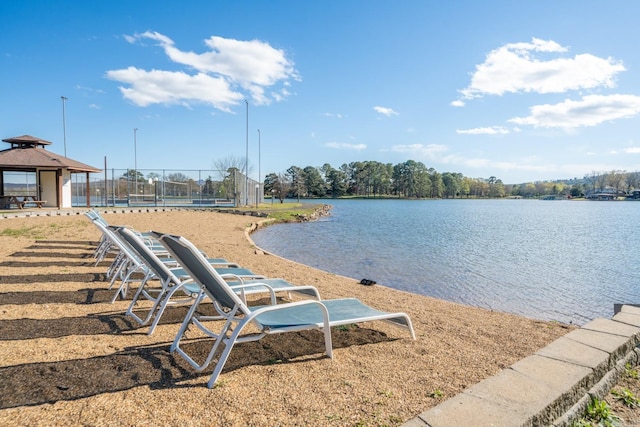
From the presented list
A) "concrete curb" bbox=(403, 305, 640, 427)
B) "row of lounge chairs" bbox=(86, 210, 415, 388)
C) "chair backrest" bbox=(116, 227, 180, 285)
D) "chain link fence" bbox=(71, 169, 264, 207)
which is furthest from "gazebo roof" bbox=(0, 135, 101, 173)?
"concrete curb" bbox=(403, 305, 640, 427)

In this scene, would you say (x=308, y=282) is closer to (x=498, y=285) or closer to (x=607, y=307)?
(x=498, y=285)

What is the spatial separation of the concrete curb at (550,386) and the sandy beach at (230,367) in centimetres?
31

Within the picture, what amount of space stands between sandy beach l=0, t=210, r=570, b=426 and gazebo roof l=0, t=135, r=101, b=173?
60.0 feet

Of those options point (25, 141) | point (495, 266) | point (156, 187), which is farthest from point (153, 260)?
point (156, 187)

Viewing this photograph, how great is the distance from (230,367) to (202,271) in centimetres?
71

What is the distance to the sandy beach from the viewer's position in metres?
2.07

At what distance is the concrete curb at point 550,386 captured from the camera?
73.1 inches

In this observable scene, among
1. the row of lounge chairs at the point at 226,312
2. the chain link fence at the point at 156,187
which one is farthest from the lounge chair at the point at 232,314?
the chain link fence at the point at 156,187

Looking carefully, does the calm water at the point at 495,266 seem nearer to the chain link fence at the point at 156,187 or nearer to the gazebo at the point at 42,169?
the gazebo at the point at 42,169

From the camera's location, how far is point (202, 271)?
8.69 ft

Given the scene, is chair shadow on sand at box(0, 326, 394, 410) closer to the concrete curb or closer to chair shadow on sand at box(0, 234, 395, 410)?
chair shadow on sand at box(0, 234, 395, 410)

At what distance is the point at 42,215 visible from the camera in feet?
55.8

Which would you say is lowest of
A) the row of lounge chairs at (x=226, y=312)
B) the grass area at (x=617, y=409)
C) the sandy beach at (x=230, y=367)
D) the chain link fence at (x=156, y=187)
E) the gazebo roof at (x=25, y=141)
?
the grass area at (x=617, y=409)

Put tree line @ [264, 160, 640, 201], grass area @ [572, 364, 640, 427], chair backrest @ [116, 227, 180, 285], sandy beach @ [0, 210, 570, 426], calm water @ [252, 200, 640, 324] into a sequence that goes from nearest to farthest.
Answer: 1. sandy beach @ [0, 210, 570, 426]
2. grass area @ [572, 364, 640, 427]
3. chair backrest @ [116, 227, 180, 285]
4. calm water @ [252, 200, 640, 324]
5. tree line @ [264, 160, 640, 201]
